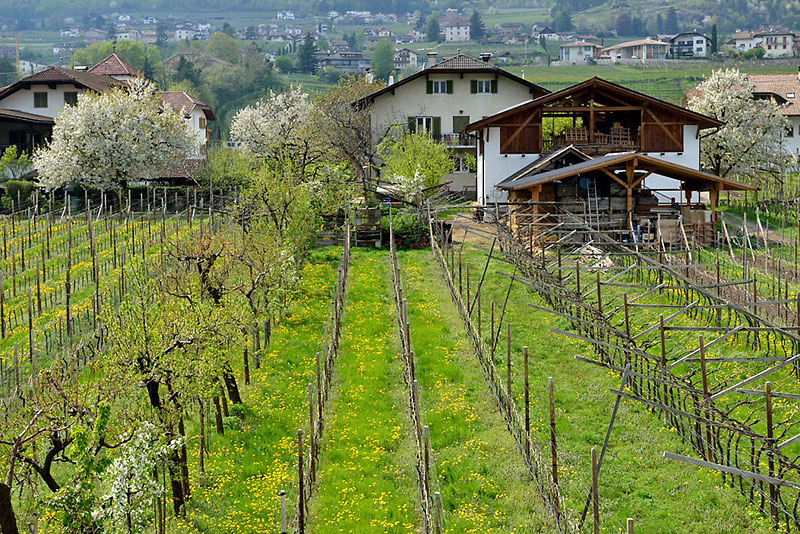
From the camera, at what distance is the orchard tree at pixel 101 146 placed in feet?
159

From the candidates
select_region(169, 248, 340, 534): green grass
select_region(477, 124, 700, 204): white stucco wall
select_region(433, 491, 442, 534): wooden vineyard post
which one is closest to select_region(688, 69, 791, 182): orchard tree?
select_region(477, 124, 700, 204): white stucco wall

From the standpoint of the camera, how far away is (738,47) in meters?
186

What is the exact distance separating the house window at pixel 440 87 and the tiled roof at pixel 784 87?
77.5ft

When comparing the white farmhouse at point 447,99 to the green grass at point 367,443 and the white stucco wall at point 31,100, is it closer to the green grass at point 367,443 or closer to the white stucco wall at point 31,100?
the white stucco wall at point 31,100

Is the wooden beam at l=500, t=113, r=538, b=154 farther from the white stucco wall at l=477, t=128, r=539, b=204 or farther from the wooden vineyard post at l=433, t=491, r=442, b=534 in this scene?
the wooden vineyard post at l=433, t=491, r=442, b=534

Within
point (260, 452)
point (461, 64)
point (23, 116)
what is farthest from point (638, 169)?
point (23, 116)

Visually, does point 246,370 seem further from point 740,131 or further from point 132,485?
point 740,131

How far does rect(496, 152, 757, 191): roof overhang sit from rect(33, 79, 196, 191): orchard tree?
22.4 meters

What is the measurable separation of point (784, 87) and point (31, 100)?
56848 millimetres

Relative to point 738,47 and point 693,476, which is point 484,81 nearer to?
point 693,476

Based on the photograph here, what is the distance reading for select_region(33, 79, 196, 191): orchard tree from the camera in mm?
48406

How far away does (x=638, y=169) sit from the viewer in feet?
122

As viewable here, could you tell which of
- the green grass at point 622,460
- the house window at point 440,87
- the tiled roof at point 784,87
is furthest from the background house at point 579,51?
the green grass at point 622,460

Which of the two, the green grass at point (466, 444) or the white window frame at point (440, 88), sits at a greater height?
the white window frame at point (440, 88)
